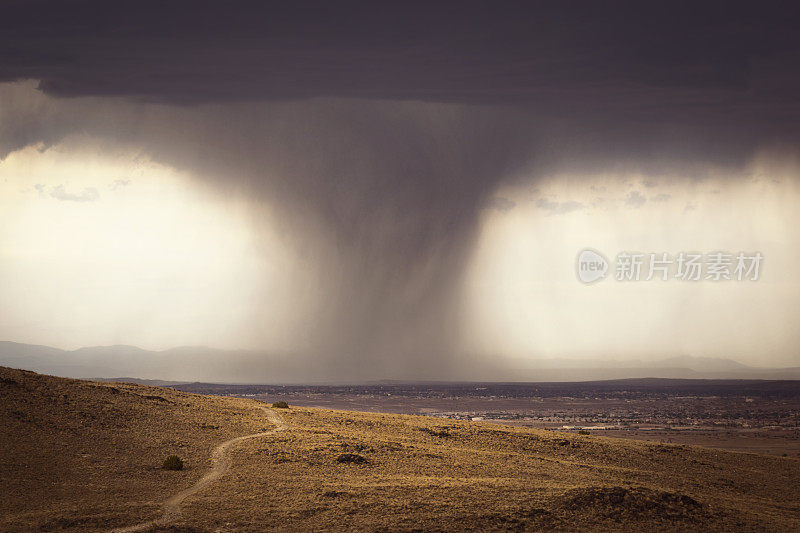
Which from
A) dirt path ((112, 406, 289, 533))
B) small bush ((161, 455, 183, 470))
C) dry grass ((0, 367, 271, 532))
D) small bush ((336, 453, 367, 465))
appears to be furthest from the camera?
small bush ((336, 453, 367, 465))

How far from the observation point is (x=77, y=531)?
1004 inches

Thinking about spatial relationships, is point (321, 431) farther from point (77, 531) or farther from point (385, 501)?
point (77, 531)

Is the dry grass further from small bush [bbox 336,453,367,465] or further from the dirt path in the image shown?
small bush [bbox 336,453,367,465]

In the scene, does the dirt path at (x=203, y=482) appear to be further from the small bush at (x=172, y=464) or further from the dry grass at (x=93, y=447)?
the small bush at (x=172, y=464)

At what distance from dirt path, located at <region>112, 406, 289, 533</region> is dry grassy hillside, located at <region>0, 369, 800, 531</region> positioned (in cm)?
53

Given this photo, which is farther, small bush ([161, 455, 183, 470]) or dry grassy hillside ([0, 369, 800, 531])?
small bush ([161, 455, 183, 470])

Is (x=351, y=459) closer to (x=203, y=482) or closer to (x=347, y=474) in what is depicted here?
(x=347, y=474)

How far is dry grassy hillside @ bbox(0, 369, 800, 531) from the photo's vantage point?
2792 cm

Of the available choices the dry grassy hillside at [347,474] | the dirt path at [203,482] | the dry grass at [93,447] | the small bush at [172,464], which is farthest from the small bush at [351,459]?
the small bush at [172,464]

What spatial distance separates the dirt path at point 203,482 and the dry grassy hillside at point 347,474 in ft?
1.73

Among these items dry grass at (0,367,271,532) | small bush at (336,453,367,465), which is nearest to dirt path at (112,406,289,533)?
dry grass at (0,367,271,532)

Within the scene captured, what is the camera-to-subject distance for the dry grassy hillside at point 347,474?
27.9 metres

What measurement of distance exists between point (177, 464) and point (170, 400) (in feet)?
56.4

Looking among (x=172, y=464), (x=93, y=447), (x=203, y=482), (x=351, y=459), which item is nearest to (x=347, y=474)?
A: (x=351, y=459)
